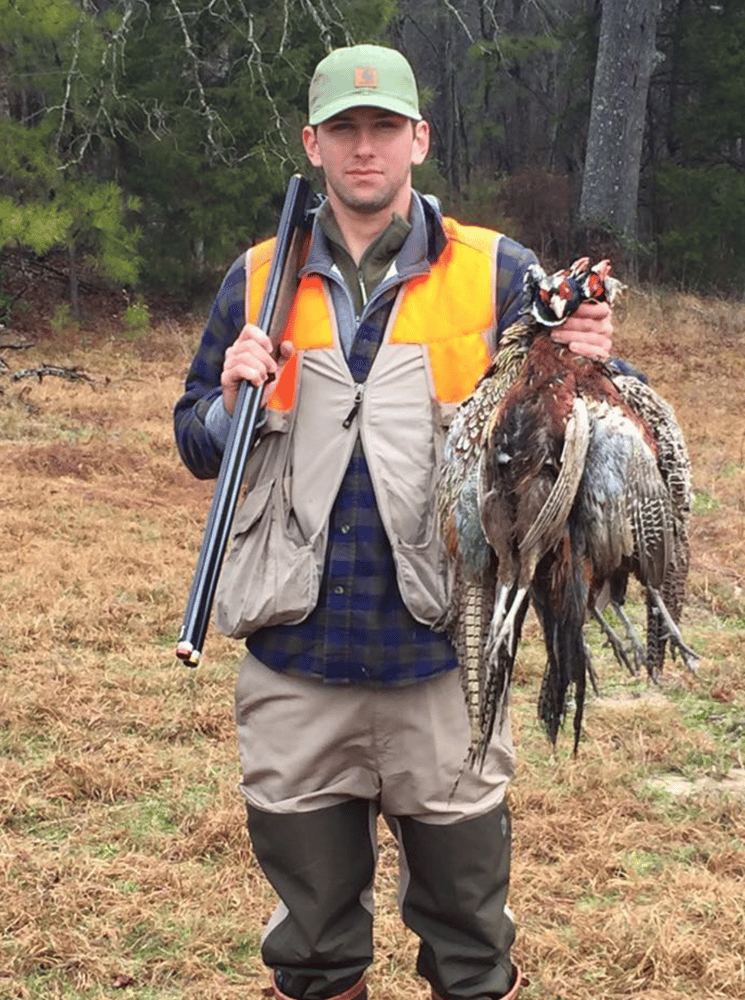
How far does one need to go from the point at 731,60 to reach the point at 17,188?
13.1m

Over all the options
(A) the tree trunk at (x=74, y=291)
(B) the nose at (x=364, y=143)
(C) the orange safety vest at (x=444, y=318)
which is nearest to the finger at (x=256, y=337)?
(C) the orange safety vest at (x=444, y=318)

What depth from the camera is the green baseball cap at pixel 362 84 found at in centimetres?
263

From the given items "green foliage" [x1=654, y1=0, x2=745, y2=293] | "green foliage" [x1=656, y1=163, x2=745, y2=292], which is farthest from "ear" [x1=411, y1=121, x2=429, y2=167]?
"green foliage" [x1=656, y1=163, x2=745, y2=292]

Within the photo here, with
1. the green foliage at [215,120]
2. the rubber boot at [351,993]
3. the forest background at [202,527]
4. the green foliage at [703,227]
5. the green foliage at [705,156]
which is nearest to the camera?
the rubber boot at [351,993]

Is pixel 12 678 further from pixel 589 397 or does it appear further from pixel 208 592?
pixel 589 397

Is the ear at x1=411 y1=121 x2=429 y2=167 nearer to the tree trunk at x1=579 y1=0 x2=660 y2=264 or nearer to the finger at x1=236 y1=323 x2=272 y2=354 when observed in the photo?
the finger at x1=236 y1=323 x2=272 y2=354

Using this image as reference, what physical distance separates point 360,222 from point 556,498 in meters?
1.03

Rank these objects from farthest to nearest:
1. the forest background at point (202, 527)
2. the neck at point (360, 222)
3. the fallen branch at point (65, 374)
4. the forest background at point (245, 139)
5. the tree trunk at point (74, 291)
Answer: the tree trunk at point (74, 291), the forest background at point (245, 139), the fallen branch at point (65, 374), the forest background at point (202, 527), the neck at point (360, 222)

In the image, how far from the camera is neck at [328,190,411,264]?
8.93ft

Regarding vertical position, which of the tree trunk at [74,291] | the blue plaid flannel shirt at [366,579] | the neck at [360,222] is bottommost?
the blue plaid flannel shirt at [366,579]

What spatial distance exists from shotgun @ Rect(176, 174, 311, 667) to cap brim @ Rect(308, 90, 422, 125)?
0.50 ft

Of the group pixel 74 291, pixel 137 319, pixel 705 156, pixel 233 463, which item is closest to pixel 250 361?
pixel 233 463

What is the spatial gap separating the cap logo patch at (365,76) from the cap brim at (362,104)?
0.07 feet

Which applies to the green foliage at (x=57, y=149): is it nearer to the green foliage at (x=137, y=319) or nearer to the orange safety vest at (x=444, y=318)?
the green foliage at (x=137, y=319)
